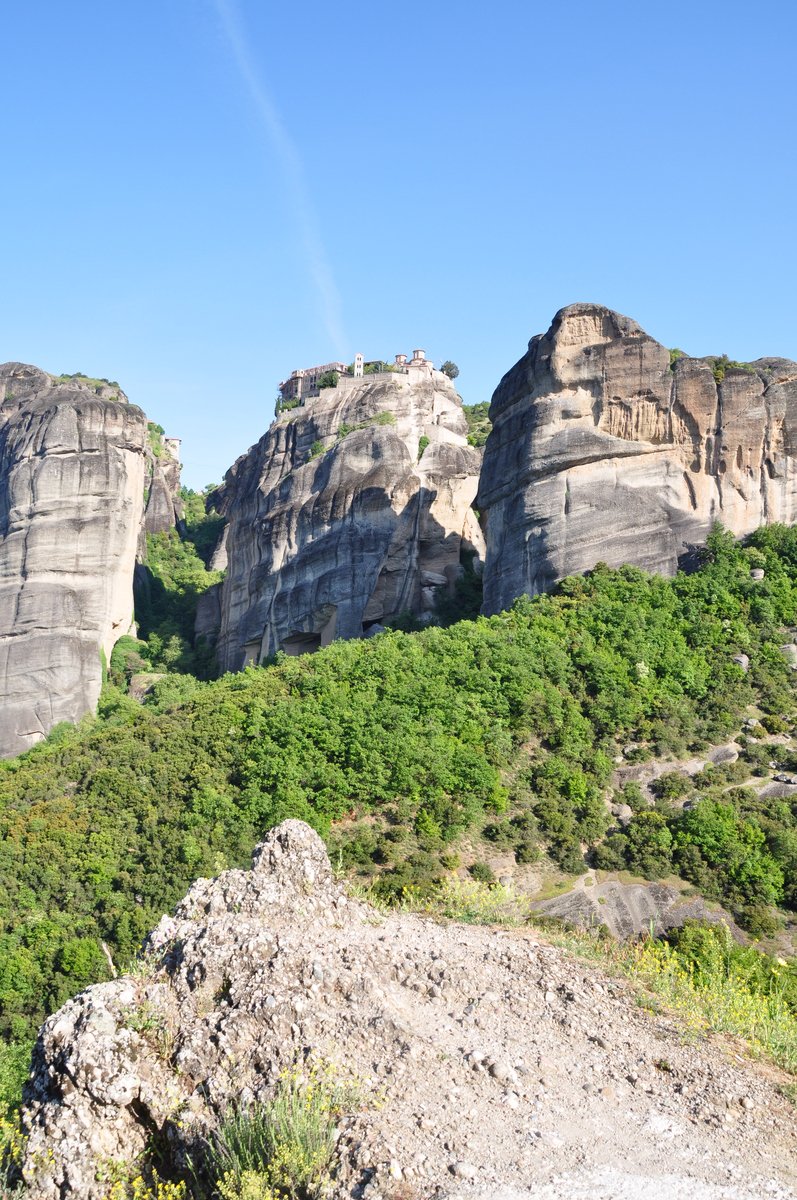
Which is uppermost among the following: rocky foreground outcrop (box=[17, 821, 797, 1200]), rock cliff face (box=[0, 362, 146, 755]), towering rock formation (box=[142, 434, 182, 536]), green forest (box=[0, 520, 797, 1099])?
towering rock formation (box=[142, 434, 182, 536])

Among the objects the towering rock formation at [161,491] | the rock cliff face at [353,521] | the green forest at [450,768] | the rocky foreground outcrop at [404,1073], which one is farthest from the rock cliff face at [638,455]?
the towering rock formation at [161,491]

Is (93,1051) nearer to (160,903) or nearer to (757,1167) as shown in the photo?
(757,1167)

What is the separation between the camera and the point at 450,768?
83.6 feet

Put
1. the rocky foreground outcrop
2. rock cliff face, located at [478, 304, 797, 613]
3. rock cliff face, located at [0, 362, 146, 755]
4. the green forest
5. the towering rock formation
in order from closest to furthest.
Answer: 1. the rocky foreground outcrop
2. the green forest
3. rock cliff face, located at [478, 304, 797, 613]
4. rock cliff face, located at [0, 362, 146, 755]
5. the towering rock formation

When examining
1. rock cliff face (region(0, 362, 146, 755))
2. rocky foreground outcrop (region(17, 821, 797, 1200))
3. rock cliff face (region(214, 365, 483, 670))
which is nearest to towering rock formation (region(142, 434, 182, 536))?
rock cliff face (region(0, 362, 146, 755))

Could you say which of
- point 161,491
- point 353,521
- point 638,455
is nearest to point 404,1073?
point 638,455

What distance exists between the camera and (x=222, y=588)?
5416 cm

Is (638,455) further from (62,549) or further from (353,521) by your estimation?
(62,549)

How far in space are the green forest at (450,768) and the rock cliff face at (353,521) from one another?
1047 cm

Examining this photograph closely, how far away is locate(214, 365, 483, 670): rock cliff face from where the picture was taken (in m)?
43.9

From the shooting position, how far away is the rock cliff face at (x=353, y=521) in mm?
43875

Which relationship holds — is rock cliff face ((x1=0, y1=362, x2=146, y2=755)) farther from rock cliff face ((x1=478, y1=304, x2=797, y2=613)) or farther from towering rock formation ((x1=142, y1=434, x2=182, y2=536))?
rock cliff face ((x1=478, y1=304, x2=797, y2=613))

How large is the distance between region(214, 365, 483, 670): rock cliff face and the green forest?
10466 mm

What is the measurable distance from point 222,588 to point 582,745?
101 feet
